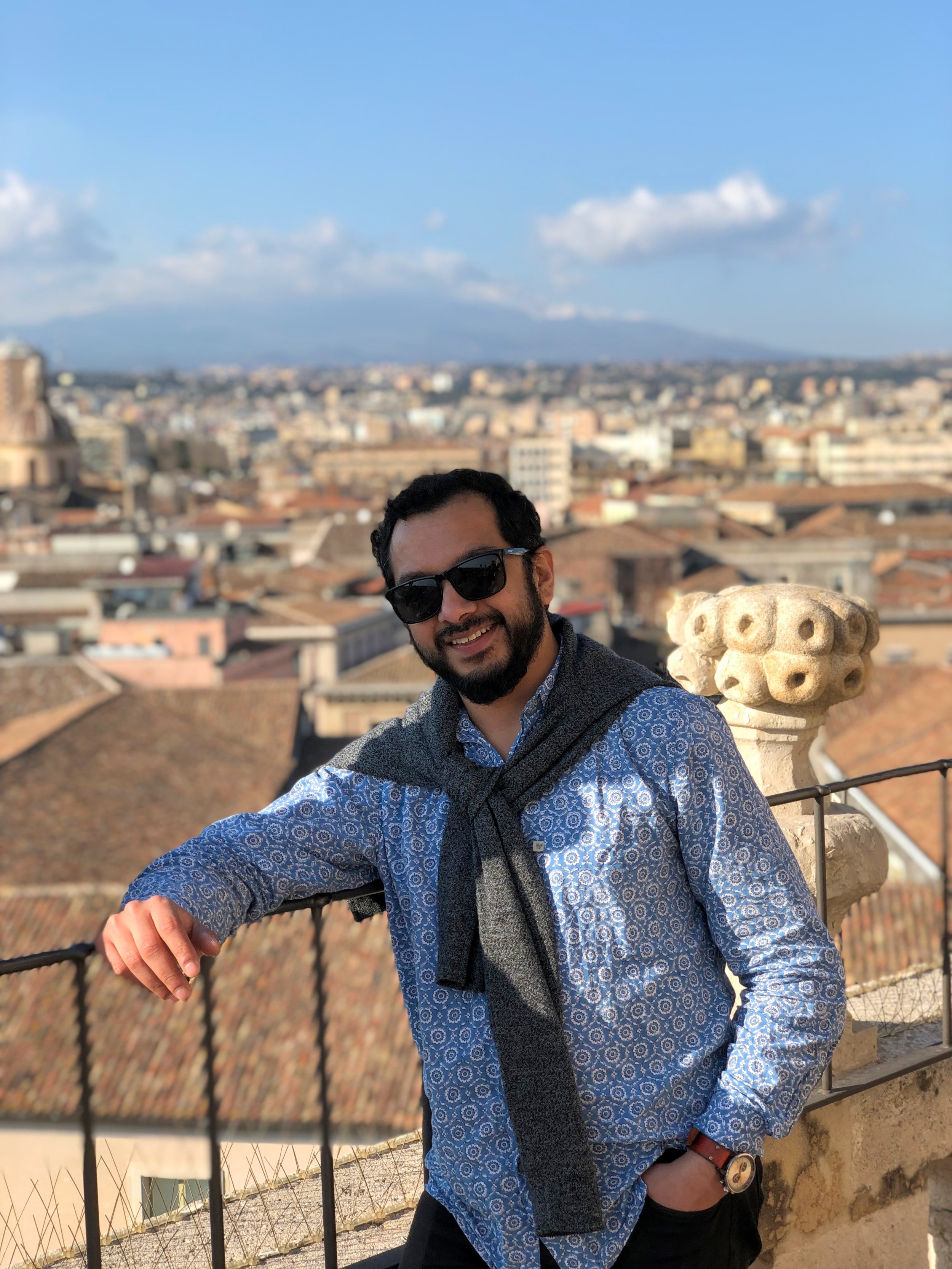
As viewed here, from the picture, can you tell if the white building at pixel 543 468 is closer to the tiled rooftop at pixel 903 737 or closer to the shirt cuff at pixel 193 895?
the tiled rooftop at pixel 903 737

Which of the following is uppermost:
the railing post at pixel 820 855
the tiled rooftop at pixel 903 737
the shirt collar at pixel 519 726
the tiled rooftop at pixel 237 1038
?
the shirt collar at pixel 519 726

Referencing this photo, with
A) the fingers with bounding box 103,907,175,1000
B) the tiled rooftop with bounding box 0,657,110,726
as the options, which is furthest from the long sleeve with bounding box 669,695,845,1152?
the tiled rooftop with bounding box 0,657,110,726

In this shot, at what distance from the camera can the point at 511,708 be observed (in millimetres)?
2498

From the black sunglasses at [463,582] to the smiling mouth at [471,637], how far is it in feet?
0.16

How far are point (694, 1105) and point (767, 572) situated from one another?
51068mm

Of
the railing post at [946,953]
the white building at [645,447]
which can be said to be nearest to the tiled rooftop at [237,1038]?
the railing post at [946,953]

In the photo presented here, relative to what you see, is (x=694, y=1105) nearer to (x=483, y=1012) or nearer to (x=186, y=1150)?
(x=483, y=1012)

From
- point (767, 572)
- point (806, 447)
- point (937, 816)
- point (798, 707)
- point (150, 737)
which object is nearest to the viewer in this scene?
point (798, 707)

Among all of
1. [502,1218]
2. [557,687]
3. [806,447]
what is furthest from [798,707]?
[806,447]

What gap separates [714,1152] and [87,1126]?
1045 millimetres

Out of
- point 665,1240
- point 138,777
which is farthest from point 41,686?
point 665,1240

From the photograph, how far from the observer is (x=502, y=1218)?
7.70 feet

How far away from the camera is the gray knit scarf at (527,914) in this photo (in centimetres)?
228

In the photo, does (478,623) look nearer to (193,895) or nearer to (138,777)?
(193,895)
